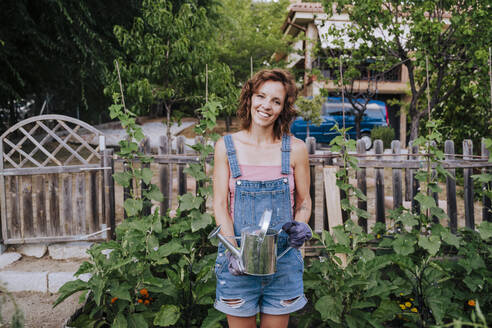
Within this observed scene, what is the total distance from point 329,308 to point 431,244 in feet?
2.78

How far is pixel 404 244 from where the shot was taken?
2.54 meters

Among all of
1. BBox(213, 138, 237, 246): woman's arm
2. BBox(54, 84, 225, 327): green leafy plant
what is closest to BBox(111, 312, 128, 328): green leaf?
BBox(54, 84, 225, 327): green leafy plant

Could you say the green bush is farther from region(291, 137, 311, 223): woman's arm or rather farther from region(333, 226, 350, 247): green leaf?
region(291, 137, 311, 223): woman's arm

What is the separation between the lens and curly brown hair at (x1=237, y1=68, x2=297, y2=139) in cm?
181

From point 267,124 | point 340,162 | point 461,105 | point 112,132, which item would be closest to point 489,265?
point 340,162

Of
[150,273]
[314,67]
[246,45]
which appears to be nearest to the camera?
[150,273]

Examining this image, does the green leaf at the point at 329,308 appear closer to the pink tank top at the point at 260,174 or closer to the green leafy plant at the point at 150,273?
the green leafy plant at the point at 150,273

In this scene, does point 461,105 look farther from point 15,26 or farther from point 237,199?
point 15,26

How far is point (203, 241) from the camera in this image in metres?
2.96

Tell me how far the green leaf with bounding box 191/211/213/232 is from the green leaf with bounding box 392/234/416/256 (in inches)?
51.8

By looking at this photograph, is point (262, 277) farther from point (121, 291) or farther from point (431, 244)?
point (431, 244)

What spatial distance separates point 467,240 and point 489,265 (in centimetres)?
22

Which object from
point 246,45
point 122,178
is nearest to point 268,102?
point 122,178

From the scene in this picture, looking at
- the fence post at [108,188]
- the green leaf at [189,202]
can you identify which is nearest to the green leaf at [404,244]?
the green leaf at [189,202]
